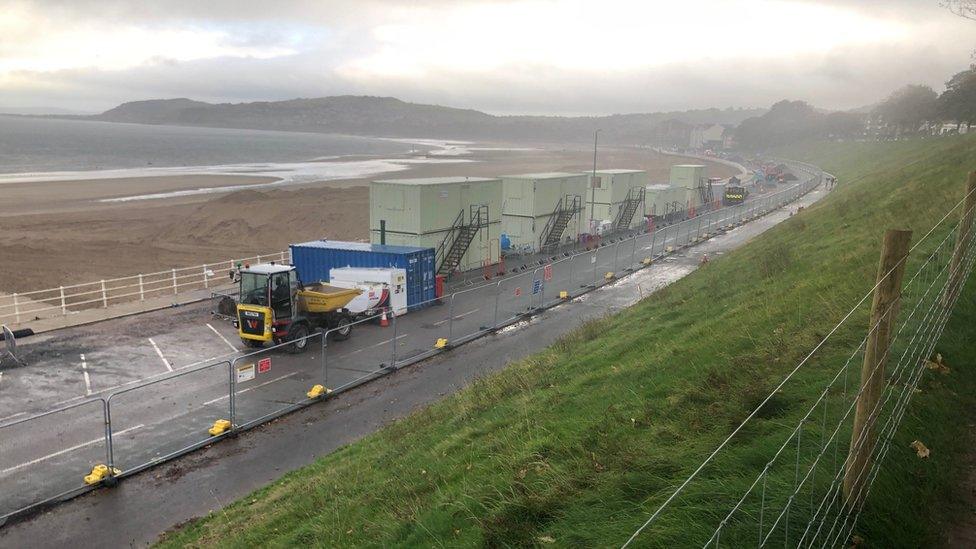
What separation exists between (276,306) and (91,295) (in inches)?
535

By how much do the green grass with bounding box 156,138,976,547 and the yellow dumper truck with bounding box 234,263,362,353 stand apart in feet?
27.6

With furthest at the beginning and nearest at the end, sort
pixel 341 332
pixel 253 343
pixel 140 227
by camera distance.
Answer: pixel 140 227, pixel 341 332, pixel 253 343

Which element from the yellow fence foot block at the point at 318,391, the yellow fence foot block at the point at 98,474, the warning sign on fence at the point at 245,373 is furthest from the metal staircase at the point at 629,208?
the yellow fence foot block at the point at 98,474

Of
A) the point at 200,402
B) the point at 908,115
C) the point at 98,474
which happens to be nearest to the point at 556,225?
the point at 200,402

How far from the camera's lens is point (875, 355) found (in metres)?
5.37

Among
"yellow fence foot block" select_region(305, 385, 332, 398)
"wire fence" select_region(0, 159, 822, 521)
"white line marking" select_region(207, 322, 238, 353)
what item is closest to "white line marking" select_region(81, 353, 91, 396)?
"wire fence" select_region(0, 159, 822, 521)

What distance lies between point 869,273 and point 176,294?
1027 inches

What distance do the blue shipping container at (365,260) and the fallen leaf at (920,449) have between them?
70.2ft

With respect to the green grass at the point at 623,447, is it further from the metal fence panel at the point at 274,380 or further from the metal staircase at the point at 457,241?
the metal staircase at the point at 457,241

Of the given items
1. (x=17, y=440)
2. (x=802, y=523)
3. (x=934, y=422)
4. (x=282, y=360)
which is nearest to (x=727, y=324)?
(x=934, y=422)

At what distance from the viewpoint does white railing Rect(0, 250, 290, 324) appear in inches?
992

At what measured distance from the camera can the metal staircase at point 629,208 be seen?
52175 millimetres

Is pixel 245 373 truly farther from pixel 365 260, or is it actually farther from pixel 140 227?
pixel 140 227

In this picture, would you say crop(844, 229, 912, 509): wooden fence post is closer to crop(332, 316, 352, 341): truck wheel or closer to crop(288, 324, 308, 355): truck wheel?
crop(288, 324, 308, 355): truck wheel
